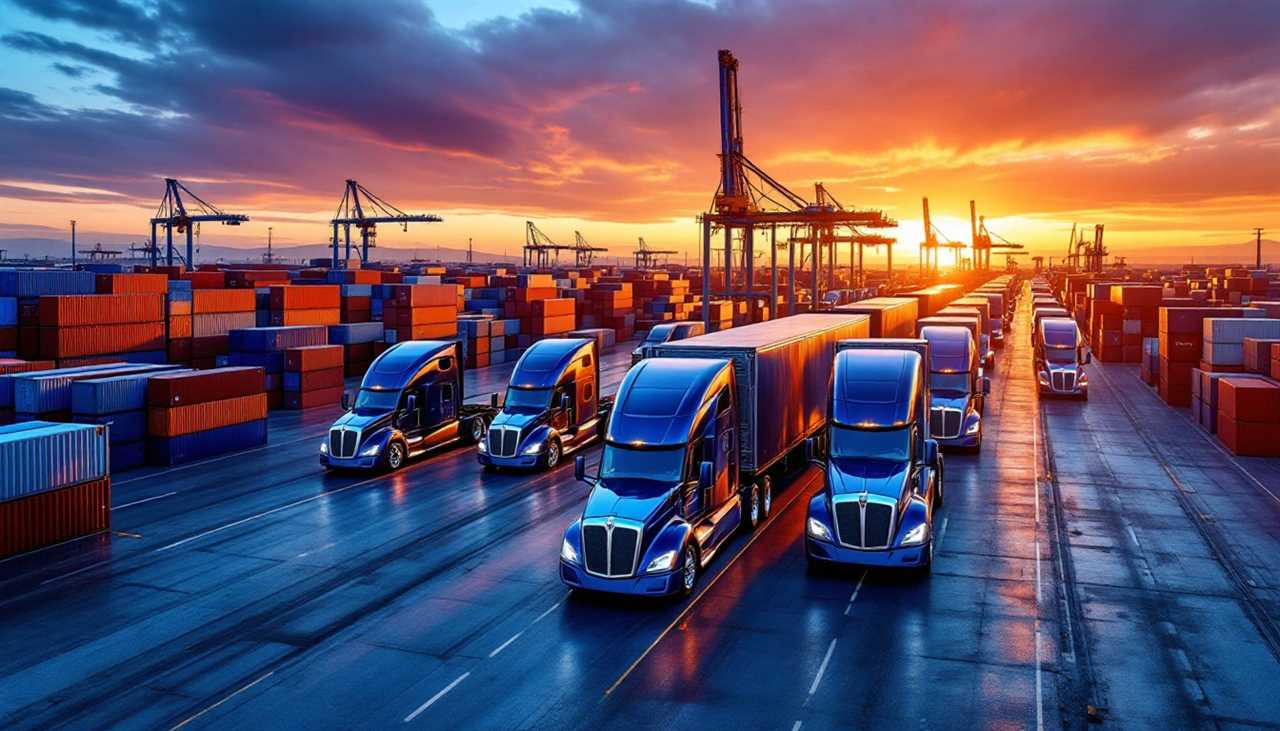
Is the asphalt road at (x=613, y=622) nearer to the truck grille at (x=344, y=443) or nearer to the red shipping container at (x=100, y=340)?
Result: the truck grille at (x=344, y=443)

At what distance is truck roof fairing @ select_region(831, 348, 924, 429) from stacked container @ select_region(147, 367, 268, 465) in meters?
22.2

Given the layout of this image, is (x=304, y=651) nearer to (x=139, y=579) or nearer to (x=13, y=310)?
(x=139, y=579)

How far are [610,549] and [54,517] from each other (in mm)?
13778

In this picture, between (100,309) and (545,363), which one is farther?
(100,309)

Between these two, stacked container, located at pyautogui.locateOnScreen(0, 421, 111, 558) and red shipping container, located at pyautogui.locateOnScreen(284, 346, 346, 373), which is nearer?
stacked container, located at pyautogui.locateOnScreen(0, 421, 111, 558)

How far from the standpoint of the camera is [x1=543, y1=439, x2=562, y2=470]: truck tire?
27453mm

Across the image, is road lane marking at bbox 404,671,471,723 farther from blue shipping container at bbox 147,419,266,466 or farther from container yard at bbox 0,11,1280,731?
blue shipping container at bbox 147,419,266,466

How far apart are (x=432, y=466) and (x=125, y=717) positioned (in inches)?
662

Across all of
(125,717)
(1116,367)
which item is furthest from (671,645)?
(1116,367)

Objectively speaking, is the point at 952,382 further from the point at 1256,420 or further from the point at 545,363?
the point at 545,363

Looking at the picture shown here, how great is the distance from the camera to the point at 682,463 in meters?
16.7

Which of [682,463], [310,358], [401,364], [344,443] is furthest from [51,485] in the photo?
[310,358]

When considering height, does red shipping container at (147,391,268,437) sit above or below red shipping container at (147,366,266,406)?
below

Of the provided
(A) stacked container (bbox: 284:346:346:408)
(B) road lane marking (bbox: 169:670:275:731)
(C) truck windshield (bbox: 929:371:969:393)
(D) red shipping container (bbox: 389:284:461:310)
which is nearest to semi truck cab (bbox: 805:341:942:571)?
(B) road lane marking (bbox: 169:670:275:731)
